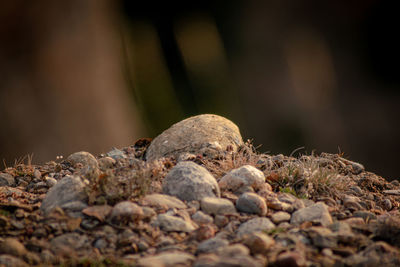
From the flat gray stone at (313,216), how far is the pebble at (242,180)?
52 cm

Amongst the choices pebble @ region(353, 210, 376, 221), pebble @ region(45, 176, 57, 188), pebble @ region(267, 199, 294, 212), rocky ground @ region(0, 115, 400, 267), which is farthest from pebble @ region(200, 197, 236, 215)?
pebble @ region(45, 176, 57, 188)

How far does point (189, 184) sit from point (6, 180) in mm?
2335

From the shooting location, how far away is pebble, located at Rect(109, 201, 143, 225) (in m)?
2.82

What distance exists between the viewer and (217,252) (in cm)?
239

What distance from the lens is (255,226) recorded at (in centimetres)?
294

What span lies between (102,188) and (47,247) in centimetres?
63

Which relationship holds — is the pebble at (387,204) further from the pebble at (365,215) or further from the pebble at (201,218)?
the pebble at (201,218)

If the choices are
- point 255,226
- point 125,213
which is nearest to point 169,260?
point 125,213

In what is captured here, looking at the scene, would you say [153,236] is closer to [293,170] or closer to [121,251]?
[121,251]

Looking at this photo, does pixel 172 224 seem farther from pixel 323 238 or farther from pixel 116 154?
pixel 116 154

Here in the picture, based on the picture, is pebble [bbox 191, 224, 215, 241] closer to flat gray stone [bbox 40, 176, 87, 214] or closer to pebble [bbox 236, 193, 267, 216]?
pebble [bbox 236, 193, 267, 216]

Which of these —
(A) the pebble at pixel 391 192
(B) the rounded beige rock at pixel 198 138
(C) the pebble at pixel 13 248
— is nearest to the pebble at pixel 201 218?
(C) the pebble at pixel 13 248

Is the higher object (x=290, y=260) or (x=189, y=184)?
(x=189, y=184)

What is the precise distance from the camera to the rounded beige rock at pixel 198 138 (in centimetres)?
484
